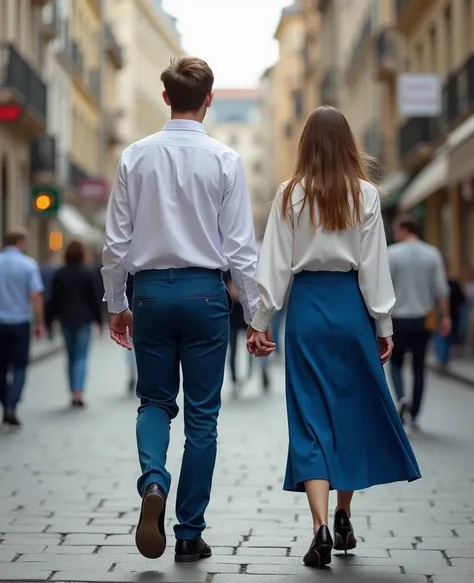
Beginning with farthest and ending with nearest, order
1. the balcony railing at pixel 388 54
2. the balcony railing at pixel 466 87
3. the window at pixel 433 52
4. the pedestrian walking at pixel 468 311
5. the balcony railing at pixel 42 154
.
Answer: the balcony railing at pixel 388 54, the balcony railing at pixel 42 154, the window at pixel 433 52, the balcony railing at pixel 466 87, the pedestrian walking at pixel 468 311

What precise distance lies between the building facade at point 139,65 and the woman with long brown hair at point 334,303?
213 feet

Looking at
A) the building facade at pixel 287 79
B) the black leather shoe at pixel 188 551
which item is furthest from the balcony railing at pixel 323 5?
the black leather shoe at pixel 188 551

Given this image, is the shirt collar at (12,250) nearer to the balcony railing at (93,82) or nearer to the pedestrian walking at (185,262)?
the pedestrian walking at (185,262)

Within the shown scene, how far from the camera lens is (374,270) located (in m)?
6.05

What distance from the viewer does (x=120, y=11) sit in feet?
253

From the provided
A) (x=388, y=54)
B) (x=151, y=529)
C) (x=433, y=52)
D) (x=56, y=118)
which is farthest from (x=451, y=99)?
(x=151, y=529)

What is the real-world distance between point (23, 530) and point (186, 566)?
1.38 meters

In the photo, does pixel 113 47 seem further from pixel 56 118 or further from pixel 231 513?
pixel 231 513

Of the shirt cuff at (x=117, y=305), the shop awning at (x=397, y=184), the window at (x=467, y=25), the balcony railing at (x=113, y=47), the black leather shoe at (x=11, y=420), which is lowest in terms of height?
the black leather shoe at (x=11, y=420)

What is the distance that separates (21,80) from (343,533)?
89.4 feet

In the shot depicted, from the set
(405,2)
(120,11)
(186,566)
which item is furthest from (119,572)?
(120,11)

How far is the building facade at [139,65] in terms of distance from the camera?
253ft

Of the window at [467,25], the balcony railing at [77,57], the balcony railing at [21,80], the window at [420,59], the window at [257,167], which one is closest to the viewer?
the window at [467,25]

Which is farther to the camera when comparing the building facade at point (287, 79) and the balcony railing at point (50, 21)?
the building facade at point (287, 79)
